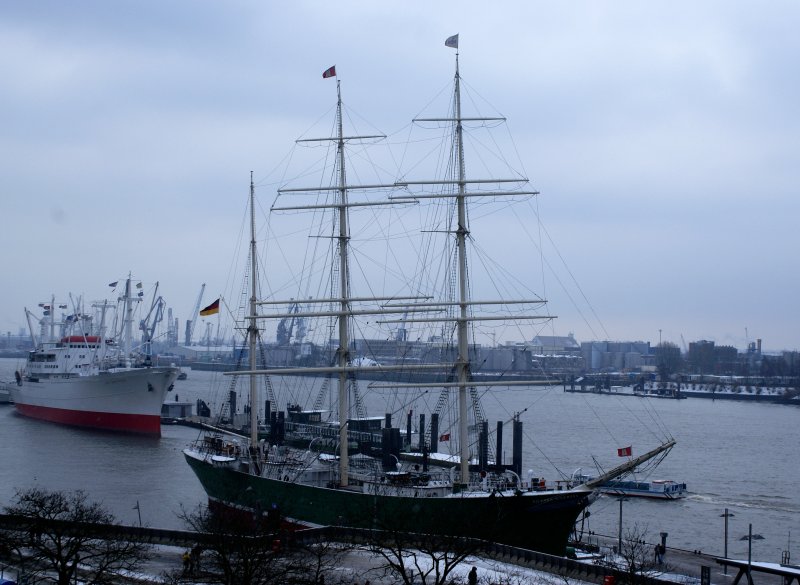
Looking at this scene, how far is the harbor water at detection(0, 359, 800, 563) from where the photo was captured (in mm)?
31625

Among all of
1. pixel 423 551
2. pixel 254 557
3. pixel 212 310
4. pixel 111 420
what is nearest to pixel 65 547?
pixel 254 557

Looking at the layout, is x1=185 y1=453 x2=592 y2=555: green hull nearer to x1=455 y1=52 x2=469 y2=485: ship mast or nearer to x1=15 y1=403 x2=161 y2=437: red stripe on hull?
x1=455 y1=52 x2=469 y2=485: ship mast

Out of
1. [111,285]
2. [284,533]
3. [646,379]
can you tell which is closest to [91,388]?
[111,285]

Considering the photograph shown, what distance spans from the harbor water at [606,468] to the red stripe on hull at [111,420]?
1.21 metres

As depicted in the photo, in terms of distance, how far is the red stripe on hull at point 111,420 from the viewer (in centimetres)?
5784

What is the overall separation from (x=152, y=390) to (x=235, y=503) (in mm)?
29381

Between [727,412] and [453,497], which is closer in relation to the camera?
[453,497]

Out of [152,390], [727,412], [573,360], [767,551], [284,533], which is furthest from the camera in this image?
[573,360]

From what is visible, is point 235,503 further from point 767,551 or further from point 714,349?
point 714,349

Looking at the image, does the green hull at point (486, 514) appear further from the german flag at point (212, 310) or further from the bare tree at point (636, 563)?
the german flag at point (212, 310)

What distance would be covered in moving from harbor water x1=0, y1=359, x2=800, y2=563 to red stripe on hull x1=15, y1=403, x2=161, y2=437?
1.21 m

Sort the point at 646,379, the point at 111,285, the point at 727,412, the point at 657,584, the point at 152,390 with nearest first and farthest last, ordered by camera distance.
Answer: the point at 657,584, the point at 152,390, the point at 111,285, the point at 727,412, the point at 646,379

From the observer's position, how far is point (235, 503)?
98.4 feet

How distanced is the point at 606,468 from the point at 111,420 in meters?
29.2
